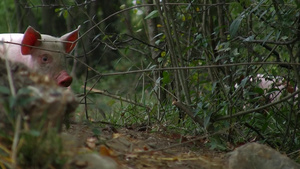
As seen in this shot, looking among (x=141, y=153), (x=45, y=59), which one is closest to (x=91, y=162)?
(x=141, y=153)

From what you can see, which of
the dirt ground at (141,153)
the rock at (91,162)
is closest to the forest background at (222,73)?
the dirt ground at (141,153)

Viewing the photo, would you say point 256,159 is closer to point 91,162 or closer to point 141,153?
point 141,153

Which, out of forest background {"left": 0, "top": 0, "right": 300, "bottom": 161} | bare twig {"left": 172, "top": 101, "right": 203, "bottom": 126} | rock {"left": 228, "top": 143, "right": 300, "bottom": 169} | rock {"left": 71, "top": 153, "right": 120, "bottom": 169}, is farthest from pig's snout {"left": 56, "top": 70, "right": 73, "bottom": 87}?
rock {"left": 71, "top": 153, "right": 120, "bottom": 169}

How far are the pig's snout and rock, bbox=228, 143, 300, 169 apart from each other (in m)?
2.45

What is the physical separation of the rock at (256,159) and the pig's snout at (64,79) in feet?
8.04

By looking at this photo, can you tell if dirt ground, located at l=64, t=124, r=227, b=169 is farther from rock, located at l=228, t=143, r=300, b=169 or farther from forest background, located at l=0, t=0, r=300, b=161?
forest background, located at l=0, t=0, r=300, b=161

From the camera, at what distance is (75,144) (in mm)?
1535

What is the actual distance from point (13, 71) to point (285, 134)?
2.07 meters

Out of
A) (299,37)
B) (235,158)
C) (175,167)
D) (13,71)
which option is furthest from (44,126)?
(299,37)

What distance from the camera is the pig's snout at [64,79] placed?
14.3 ft

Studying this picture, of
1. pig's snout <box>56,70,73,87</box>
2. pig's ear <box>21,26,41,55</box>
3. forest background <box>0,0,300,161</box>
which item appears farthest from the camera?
pig's snout <box>56,70,73,87</box>

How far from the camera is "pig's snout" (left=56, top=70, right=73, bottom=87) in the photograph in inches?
172

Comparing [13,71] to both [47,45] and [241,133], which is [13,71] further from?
[47,45]

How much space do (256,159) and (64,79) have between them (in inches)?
100.0
